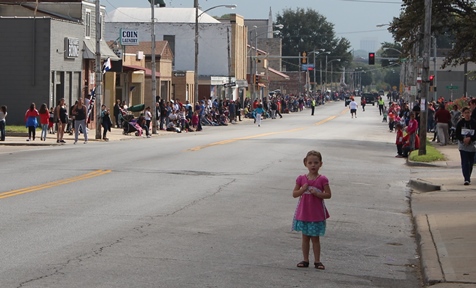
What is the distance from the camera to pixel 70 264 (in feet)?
35.1

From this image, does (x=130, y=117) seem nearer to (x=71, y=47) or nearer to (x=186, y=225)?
(x=71, y=47)

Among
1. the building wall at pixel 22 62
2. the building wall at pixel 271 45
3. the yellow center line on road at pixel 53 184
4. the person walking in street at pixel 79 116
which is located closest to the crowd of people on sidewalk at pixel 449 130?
the yellow center line on road at pixel 53 184

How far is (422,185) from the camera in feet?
74.4

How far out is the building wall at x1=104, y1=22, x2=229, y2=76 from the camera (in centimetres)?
9688

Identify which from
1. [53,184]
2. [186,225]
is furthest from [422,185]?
[186,225]

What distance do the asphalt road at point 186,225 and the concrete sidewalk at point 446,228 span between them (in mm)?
278

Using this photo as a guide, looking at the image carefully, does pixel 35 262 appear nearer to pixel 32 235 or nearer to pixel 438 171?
pixel 32 235

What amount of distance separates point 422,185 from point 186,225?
9.78 meters

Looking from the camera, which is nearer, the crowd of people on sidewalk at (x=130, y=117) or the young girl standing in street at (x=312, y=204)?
the young girl standing in street at (x=312, y=204)

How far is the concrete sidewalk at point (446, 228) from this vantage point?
10904 millimetres

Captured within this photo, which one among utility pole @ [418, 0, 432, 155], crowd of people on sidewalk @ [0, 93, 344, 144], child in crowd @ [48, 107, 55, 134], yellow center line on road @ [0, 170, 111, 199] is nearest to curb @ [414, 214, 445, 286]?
yellow center line on road @ [0, 170, 111, 199]

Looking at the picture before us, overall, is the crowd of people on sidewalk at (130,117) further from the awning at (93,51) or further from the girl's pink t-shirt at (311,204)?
the girl's pink t-shirt at (311,204)

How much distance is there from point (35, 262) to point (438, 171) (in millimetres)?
18535

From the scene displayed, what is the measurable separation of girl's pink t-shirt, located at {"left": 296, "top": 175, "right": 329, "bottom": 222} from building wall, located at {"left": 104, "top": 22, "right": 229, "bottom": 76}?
86228mm
